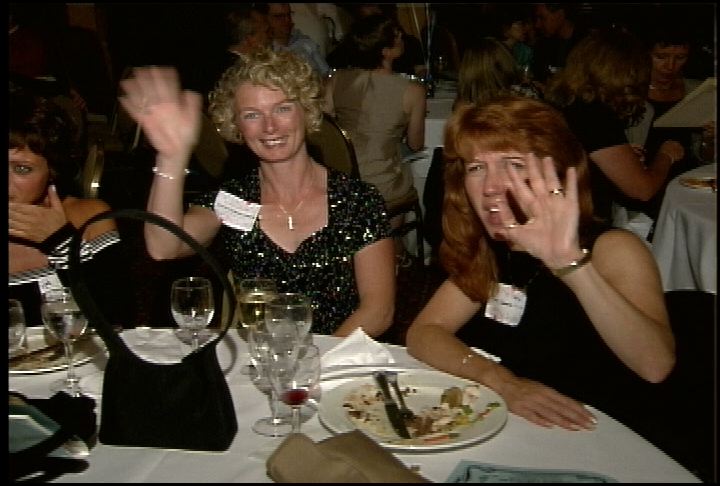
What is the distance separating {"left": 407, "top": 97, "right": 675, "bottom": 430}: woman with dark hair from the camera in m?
1.82

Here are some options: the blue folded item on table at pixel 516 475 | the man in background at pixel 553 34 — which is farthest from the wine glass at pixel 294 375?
the man in background at pixel 553 34

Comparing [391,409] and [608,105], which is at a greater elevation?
[608,105]

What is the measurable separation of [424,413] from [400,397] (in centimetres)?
6

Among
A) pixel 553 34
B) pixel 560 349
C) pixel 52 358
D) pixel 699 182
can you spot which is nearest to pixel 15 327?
pixel 52 358

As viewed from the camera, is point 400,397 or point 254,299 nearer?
point 400,397

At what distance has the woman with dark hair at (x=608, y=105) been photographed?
407cm

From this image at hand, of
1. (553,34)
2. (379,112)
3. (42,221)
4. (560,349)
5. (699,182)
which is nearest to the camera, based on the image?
(560,349)

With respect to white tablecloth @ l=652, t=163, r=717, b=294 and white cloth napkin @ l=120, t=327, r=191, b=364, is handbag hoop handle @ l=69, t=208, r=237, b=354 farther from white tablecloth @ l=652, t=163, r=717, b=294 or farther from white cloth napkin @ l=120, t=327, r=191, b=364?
white tablecloth @ l=652, t=163, r=717, b=294

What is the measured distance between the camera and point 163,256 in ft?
8.70

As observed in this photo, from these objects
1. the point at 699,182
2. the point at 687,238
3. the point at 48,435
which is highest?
the point at 48,435

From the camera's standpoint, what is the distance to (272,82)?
9.04 feet

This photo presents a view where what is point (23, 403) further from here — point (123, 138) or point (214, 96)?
point (123, 138)

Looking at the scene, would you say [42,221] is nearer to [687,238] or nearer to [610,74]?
[687,238]

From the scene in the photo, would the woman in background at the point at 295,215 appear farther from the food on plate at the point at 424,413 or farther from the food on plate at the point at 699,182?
the food on plate at the point at 699,182
